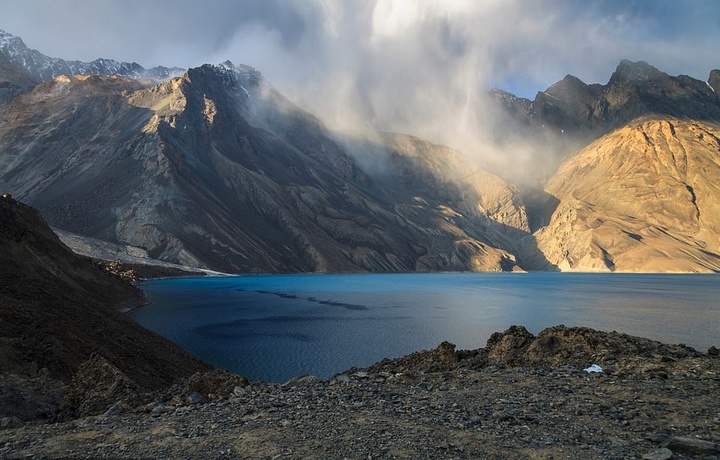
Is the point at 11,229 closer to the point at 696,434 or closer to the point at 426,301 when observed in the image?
the point at 696,434

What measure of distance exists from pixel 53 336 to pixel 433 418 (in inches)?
913

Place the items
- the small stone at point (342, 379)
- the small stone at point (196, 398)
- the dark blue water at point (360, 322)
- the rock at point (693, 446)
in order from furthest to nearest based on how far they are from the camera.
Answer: the dark blue water at point (360, 322) → the small stone at point (342, 379) → the small stone at point (196, 398) → the rock at point (693, 446)

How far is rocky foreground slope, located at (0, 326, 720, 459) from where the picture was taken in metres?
9.36

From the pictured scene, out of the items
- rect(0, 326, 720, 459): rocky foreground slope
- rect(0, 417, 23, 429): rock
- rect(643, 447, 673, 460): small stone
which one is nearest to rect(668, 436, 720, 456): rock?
rect(0, 326, 720, 459): rocky foreground slope

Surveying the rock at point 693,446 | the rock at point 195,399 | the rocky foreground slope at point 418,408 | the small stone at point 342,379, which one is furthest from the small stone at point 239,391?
the rock at point 693,446

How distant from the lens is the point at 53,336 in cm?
2508

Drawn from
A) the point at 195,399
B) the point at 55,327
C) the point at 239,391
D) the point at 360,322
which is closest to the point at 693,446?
the point at 239,391

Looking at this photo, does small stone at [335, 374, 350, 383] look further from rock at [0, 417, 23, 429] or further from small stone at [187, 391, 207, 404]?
rock at [0, 417, 23, 429]

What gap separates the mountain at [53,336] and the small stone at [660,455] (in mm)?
15803

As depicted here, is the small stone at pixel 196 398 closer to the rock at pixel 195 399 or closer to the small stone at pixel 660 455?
the rock at pixel 195 399

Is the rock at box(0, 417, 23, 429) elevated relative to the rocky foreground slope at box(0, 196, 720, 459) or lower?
lower

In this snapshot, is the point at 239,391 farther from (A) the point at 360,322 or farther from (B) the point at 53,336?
(A) the point at 360,322

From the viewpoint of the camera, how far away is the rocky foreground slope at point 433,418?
936 cm

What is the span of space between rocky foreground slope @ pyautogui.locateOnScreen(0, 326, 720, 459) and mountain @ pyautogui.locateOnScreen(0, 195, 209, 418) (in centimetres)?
530
